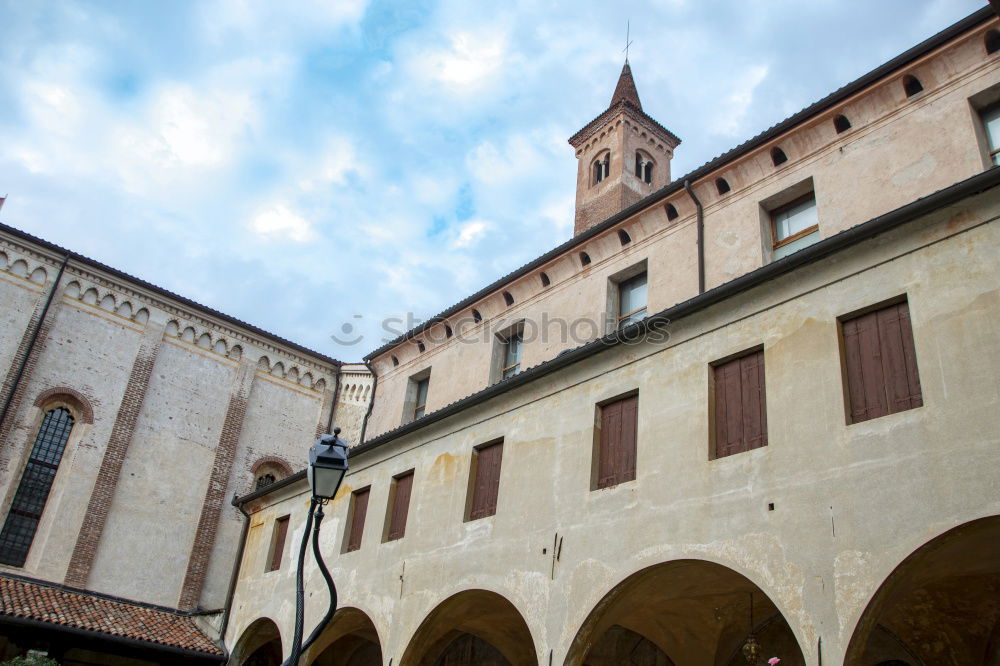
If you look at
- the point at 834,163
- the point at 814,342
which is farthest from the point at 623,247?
the point at 814,342

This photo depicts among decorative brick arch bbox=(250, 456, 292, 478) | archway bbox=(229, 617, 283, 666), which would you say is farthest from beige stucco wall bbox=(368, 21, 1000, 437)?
decorative brick arch bbox=(250, 456, 292, 478)

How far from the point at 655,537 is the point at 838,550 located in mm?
2497

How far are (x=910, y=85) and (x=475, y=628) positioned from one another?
1120 centimetres

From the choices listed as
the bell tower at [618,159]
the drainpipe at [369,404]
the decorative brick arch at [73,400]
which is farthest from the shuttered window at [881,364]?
the decorative brick arch at [73,400]

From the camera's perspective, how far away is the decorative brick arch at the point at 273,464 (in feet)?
80.5

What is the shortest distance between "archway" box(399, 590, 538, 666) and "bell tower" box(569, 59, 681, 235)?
45.9 ft

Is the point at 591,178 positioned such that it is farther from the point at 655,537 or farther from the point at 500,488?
the point at 655,537

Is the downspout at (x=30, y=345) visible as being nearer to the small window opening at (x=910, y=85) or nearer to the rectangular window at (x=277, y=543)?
the rectangular window at (x=277, y=543)

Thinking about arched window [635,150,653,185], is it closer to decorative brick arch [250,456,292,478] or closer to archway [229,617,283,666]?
decorative brick arch [250,456,292,478]

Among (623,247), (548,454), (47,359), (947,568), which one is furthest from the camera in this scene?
(47,359)

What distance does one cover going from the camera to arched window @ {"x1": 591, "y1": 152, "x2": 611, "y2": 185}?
88.3 feet

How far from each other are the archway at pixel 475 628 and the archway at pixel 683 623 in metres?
1.72

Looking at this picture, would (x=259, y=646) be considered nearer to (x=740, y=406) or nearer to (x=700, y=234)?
(x=700, y=234)

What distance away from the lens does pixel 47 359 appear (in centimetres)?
2159
